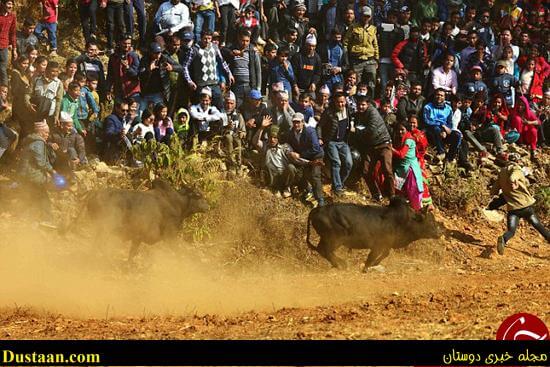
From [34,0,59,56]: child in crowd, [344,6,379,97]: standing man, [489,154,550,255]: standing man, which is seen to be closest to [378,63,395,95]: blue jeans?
[344,6,379,97]: standing man

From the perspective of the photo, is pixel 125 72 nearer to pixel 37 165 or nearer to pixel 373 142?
pixel 37 165

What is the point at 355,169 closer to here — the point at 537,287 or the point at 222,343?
the point at 537,287

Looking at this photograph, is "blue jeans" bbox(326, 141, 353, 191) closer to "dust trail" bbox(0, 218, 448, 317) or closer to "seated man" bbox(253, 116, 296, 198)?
"seated man" bbox(253, 116, 296, 198)

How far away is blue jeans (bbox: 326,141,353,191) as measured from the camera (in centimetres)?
1828

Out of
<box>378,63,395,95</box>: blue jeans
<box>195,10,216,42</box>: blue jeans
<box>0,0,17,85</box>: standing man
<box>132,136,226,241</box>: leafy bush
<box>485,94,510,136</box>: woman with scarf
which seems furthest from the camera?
<box>485,94,510,136</box>: woman with scarf

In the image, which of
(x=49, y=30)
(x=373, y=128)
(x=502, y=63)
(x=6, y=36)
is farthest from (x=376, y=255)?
(x=49, y=30)

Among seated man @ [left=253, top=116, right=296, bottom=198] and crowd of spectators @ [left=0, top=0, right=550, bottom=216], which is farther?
seated man @ [left=253, top=116, right=296, bottom=198]

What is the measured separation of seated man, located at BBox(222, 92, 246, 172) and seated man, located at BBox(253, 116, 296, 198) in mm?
382

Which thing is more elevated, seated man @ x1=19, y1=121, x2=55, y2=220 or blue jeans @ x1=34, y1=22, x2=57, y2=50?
blue jeans @ x1=34, y1=22, x2=57, y2=50

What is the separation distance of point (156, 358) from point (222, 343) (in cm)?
75

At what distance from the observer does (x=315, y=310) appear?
13344 millimetres

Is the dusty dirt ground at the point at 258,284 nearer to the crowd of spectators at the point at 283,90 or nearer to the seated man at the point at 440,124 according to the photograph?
the crowd of spectators at the point at 283,90

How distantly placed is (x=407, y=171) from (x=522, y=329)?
7.49 m

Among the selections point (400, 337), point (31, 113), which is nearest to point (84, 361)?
point (400, 337)
